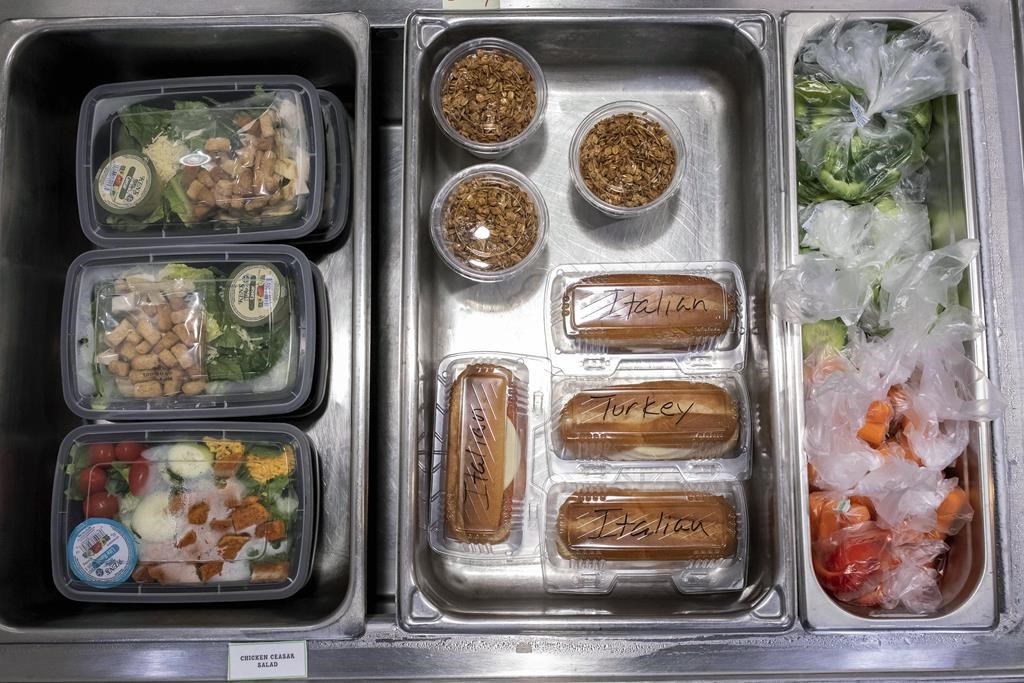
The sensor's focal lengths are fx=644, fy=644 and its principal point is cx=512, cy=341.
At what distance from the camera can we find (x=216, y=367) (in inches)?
50.7

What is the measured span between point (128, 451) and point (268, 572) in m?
0.37

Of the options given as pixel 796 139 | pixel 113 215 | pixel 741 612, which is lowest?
pixel 741 612

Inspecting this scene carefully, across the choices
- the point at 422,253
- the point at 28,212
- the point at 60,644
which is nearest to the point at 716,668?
the point at 422,253

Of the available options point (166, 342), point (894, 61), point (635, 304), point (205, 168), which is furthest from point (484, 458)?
point (894, 61)

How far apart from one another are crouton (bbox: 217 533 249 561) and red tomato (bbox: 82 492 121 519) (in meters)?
0.22

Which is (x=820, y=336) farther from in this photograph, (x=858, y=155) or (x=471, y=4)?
(x=471, y=4)

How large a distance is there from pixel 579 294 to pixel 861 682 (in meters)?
0.91

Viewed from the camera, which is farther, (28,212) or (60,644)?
Result: (28,212)

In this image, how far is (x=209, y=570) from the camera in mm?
1248

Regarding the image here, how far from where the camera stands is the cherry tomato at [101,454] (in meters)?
1.28

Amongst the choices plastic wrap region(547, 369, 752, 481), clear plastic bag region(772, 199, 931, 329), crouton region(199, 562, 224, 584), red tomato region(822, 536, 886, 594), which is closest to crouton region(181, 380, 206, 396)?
crouton region(199, 562, 224, 584)

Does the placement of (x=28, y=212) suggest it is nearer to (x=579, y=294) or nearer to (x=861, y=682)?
(x=579, y=294)

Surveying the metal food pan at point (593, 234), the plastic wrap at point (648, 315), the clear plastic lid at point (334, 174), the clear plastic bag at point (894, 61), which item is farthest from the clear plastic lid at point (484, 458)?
the clear plastic bag at point (894, 61)

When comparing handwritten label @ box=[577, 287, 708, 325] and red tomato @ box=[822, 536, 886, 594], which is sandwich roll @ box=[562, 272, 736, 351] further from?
red tomato @ box=[822, 536, 886, 594]
